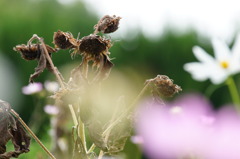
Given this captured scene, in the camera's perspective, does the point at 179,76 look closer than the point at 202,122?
No

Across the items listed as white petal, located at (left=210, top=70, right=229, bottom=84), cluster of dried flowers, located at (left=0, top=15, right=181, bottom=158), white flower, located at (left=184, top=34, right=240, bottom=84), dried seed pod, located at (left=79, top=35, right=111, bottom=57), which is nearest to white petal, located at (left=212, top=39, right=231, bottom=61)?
white flower, located at (left=184, top=34, right=240, bottom=84)

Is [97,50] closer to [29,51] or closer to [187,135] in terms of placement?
[29,51]

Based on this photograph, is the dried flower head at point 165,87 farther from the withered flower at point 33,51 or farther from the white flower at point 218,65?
the white flower at point 218,65

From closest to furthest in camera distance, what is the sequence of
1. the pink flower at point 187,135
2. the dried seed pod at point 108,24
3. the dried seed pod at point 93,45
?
1. the dried seed pod at point 93,45
2. the dried seed pod at point 108,24
3. the pink flower at point 187,135

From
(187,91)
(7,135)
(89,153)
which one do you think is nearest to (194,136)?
(89,153)

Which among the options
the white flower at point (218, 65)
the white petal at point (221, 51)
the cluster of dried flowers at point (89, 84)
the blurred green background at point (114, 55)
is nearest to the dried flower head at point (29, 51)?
the cluster of dried flowers at point (89, 84)

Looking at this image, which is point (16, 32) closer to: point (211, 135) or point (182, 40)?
point (182, 40)
